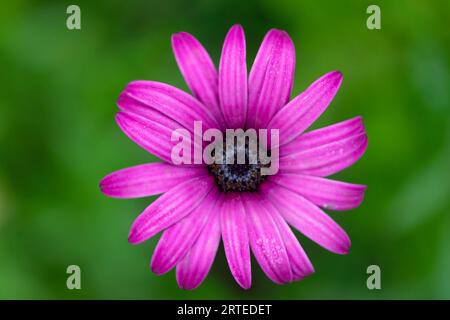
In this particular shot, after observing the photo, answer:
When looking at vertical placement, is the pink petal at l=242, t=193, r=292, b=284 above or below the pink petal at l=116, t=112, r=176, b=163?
below

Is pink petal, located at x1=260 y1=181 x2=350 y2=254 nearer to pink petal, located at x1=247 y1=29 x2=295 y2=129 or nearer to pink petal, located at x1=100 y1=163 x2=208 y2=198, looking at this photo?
pink petal, located at x1=247 y1=29 x2=295 y2=129

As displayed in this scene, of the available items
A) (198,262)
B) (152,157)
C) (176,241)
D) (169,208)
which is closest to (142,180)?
(169,208)

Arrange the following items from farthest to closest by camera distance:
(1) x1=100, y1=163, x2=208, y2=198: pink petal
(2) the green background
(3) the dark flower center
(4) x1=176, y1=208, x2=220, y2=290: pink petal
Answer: (2) the green background < (3) the dark flower center < (4) x1=176, y1=208, x2=220, y2=290: pink petal < (1) x1=100, y1=163, x2=208, y2=198: pink petal

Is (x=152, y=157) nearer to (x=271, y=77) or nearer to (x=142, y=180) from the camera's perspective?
(x=142, y=180)

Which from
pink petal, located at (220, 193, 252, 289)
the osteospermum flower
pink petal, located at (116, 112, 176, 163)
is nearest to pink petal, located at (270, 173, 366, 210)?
the osteospermum flower

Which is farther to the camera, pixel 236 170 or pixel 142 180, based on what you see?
pixel 236 170
